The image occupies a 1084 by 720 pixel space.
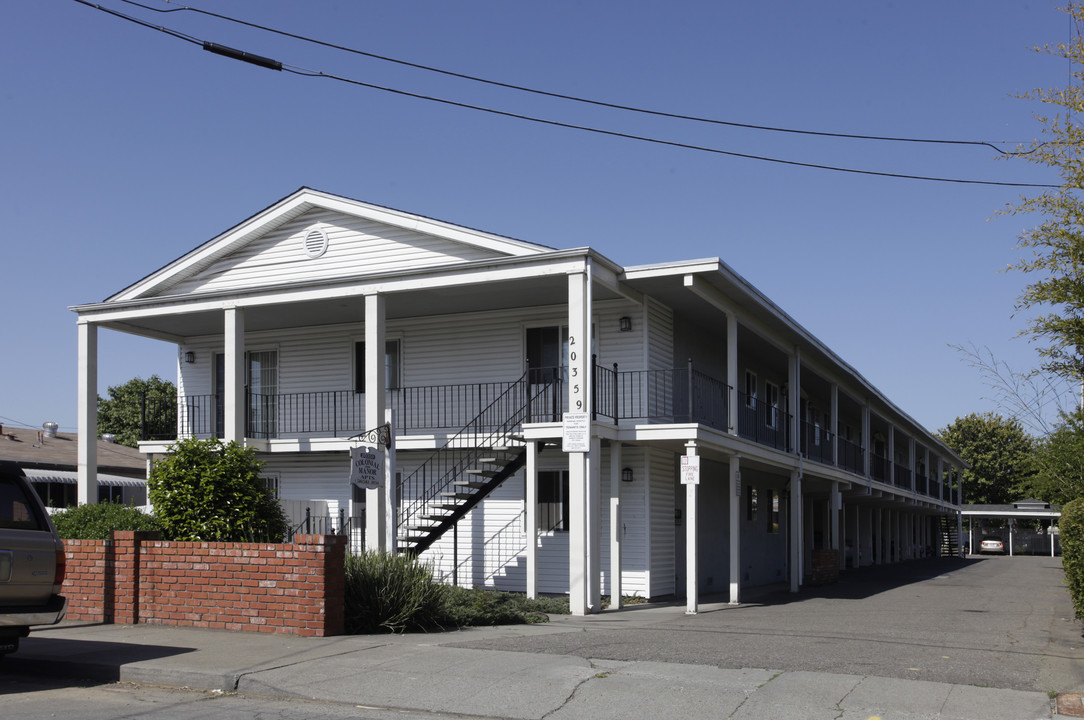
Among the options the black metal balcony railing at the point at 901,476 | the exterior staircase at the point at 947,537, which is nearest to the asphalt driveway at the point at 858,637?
the black metal balcony railing at the point at 901,476

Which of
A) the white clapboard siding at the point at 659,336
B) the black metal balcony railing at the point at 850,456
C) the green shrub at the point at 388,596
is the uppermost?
the white clapboard siding at the point at 659,336

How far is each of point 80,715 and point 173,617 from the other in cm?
475

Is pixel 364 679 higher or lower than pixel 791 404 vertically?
lower

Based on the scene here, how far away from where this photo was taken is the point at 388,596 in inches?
500

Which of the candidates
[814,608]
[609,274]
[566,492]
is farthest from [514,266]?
[814,608]

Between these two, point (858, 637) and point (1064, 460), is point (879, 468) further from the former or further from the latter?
point (858, 637)

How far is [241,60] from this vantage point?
1232 cm

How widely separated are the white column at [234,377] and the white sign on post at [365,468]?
4.86 meters

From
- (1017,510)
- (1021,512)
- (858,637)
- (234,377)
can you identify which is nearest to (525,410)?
(234,377)

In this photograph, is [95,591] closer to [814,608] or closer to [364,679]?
[364,679]

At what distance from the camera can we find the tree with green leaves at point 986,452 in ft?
246

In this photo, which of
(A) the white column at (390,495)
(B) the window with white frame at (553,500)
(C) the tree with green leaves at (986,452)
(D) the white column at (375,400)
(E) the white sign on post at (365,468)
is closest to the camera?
(E) the white sign on post at (365,468)

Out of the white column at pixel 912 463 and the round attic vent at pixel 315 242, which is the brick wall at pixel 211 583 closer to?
the round attic vent at pixel 315 242

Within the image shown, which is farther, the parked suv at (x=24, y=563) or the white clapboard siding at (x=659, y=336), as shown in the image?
the white clapboard siding at (x=659, y=336)
